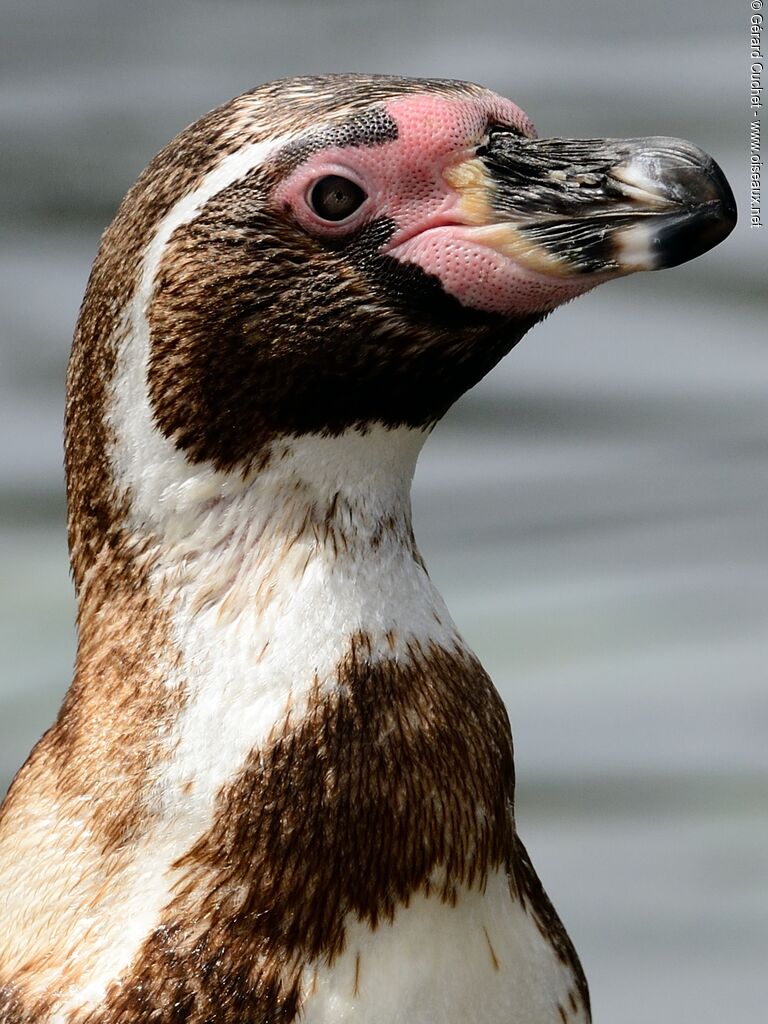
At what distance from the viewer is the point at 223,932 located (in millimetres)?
1545

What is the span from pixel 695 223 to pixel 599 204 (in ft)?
0.23

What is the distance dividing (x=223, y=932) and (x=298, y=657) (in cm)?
20

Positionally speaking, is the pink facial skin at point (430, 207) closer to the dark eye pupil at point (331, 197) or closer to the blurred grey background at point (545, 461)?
the dark eye pupil at point (331, 197)

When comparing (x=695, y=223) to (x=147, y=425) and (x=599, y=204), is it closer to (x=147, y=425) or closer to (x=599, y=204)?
(x=599, y=204)

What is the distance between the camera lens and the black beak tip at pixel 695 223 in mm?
1516

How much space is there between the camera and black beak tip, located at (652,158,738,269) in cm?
152

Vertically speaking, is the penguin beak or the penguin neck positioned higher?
the penguin beak

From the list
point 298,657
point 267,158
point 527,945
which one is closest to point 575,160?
point 267,158

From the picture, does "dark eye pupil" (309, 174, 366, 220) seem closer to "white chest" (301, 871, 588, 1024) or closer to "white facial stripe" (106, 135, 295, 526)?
"white facial stripe" (106, 135, 295, 526)

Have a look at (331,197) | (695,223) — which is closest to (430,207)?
(331,197)

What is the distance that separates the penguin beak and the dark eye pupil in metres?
0.09

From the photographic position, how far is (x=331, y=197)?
1.51 meters

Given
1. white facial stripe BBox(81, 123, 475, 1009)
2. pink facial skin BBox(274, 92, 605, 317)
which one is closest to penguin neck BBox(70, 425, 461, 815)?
white facial stripe BBox(81, 123, 475, 1009)

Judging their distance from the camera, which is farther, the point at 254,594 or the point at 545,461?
the point at 545,461
